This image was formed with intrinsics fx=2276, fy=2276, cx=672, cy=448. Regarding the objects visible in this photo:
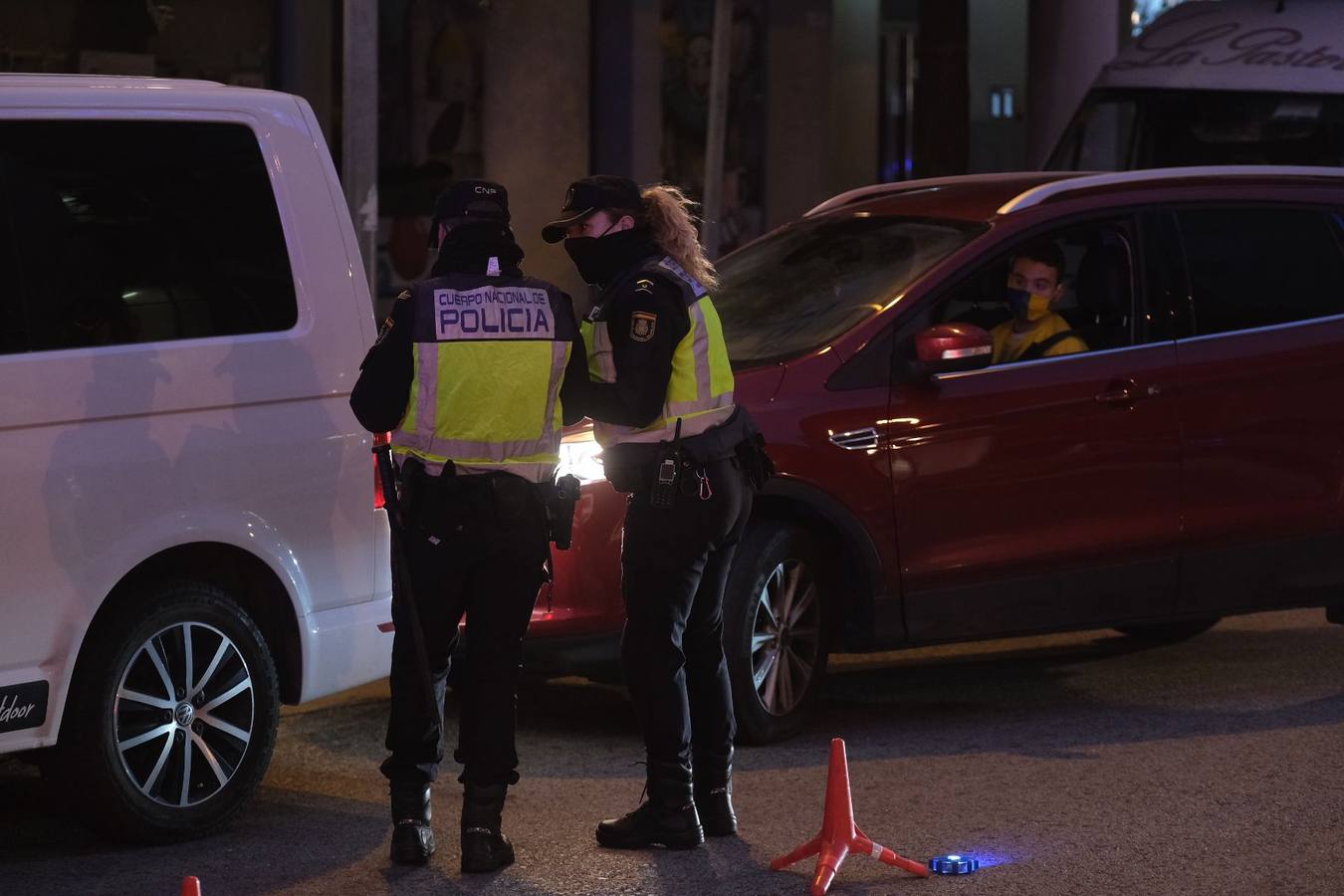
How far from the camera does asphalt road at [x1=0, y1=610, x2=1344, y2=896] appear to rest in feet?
19.7

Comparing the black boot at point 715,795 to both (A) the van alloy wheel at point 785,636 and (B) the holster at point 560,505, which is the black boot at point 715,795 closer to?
(B) the holster at point 560,505

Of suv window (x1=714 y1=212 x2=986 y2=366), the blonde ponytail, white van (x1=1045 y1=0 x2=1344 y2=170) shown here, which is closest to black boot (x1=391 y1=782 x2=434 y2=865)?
the blonde ponytail

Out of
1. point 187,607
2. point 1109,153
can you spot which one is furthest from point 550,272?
point 187,607

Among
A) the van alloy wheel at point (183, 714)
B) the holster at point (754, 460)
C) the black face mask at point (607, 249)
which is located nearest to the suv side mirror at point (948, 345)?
the holster at point (754, 460)

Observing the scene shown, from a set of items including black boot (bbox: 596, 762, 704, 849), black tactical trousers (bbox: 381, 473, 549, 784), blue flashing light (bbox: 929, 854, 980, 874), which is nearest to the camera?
black tactical trousers (bbox: 381, 473, 549, 784)

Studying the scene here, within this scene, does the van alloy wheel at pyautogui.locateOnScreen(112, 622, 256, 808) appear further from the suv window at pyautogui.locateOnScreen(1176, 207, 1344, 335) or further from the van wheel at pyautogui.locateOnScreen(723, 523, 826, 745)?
the suv window at pyautogui.locateOnScreen(1176, 207, 1344, 335)

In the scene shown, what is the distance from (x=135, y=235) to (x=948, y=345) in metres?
2.81

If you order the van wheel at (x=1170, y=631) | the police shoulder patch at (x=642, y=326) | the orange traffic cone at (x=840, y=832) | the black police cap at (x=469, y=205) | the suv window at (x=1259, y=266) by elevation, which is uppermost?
the black police cap at (x=469, y=205)

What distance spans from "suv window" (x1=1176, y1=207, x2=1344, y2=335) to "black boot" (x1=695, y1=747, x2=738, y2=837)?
280 cm

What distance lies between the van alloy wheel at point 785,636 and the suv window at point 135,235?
2014 mm

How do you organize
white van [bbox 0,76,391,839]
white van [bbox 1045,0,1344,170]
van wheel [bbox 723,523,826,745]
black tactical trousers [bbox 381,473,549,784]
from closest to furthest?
white van [bbox 0,76,391,839] < black tactical trousers [bbox 381,473,549,784] < van wheel [bbox 723,523,826,745] < white van [bbox 1045,0,1344,170]

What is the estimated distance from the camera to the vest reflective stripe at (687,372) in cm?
618

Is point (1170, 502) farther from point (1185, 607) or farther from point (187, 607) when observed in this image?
point (187, 607)

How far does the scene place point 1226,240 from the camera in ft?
27.5
